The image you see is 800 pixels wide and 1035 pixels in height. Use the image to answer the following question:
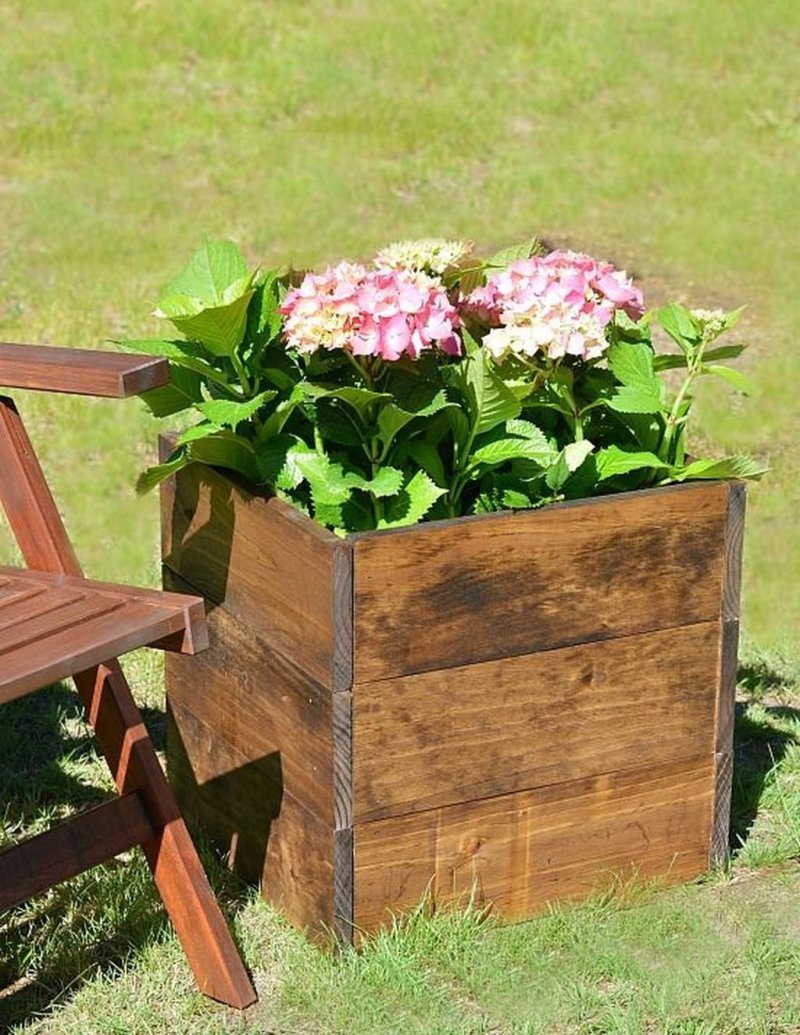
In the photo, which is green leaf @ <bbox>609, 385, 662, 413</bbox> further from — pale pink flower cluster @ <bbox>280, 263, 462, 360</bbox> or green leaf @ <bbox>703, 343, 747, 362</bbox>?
pale pink flower cluster @ <bbox>280, 263, 462, 360</bbox>

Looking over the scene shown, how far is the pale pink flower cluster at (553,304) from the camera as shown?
287 centimetres

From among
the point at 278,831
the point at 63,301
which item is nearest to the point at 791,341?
the point at 63,301

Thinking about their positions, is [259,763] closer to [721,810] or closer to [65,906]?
[65,906]

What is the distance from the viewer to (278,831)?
3.05 metres

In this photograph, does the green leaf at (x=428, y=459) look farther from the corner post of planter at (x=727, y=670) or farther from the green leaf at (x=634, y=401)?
the corner post of planter at (x=727, y=670)

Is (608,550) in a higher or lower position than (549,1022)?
higher

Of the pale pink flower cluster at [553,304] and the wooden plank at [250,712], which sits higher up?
the pale pink flower cluster at [553,304]

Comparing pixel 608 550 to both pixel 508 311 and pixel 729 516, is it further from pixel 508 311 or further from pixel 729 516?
pixel 508 311

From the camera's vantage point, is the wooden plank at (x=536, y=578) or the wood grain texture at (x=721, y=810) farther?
the wood grain texture at (x=721, y=810)

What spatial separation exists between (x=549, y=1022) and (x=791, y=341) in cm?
511

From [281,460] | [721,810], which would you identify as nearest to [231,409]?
[281,460]

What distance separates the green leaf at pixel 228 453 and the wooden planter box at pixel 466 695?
0.12 feet

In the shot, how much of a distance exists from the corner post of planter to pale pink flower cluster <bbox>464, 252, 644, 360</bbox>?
15.4 inches

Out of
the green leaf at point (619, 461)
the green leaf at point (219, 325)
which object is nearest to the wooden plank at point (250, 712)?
the green leaf at point (219, 325)
